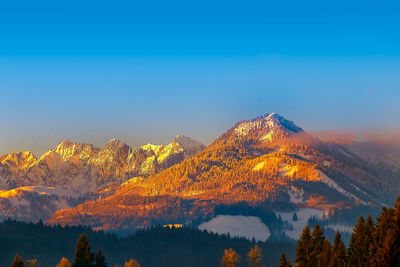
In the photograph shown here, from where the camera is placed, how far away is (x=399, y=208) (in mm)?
187875

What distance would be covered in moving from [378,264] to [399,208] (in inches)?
532

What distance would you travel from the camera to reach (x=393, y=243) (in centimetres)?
18125

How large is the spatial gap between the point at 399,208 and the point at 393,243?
1009 centimetres

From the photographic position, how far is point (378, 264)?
18625cm

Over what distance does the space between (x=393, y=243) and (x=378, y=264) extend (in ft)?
25.1

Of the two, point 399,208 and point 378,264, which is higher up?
point 399,208
